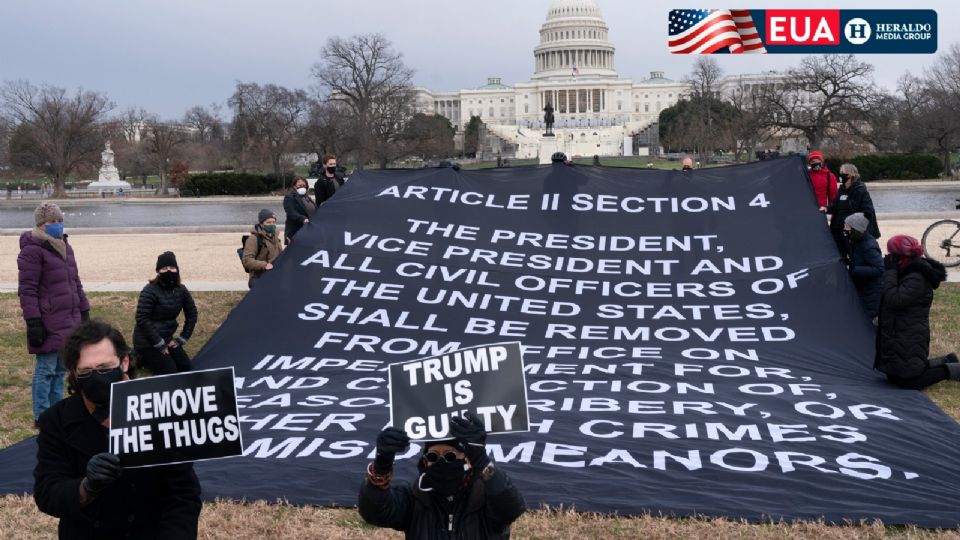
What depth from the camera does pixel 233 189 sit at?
46406 mm

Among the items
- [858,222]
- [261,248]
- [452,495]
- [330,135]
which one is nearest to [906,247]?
[858,222]

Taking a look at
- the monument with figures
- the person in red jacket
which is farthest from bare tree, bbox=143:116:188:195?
the person in red jacket

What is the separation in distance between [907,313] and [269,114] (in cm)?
6023

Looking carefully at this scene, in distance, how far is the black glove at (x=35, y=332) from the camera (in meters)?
6.95

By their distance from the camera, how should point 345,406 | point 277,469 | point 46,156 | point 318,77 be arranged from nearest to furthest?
1. point 277,469
2. point 345,406
3. point 46,156
4. point 318,77

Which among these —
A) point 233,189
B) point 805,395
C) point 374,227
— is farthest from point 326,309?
point 233,189

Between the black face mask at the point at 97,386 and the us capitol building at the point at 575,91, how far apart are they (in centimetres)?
10596

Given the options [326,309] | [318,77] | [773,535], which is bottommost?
[773,535]

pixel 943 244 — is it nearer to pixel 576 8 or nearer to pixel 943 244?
pixel 943 244

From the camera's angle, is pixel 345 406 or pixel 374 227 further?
pixel 374 227

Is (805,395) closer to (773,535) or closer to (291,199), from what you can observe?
(773,535)

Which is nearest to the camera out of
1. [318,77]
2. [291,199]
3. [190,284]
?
[291,199]

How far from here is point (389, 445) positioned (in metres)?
3.03

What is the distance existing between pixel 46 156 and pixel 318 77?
23753 mm
